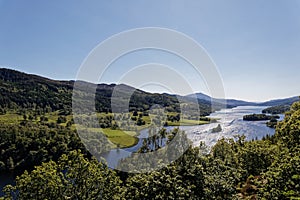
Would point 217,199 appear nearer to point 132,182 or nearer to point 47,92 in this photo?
point 132,182

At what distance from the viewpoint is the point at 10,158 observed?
7925 cm

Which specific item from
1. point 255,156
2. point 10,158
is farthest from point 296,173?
point 10,158

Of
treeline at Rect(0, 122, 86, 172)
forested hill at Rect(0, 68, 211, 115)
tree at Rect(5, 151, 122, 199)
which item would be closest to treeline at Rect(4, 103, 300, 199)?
tree at Rect(5, 151, 122, 199)

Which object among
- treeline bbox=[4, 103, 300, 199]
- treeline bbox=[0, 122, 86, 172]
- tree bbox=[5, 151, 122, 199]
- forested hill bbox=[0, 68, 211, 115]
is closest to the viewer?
treeline bbox=[4, 103, 300, 199]

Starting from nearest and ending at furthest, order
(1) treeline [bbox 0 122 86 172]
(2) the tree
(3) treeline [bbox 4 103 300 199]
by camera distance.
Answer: (3) treeline [bbox 4 103 300 199], (2) the tree, (1) treeline [bbox 0 122 86 172]

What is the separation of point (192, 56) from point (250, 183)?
13.8 m

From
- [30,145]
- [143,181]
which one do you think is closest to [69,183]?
[143,181]

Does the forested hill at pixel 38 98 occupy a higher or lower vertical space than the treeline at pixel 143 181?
higher

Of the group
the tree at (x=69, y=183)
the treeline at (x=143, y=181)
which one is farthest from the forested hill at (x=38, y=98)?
the tree at (x=69, y=183)

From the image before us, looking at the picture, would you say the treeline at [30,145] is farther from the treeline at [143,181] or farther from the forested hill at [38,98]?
the treeline at [143,181]

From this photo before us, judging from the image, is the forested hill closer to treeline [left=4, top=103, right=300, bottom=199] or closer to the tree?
treeline [left=4, top=103, right=300, bottom=199]

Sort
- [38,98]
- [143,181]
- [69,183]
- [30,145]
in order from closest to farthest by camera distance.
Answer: [143,181], [69,183], [30,145], [38,98]

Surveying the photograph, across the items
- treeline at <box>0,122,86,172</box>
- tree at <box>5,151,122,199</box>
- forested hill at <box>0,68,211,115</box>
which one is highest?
forested hill at <box>0,68,211,115</box>

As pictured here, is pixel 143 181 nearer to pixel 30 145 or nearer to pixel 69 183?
pixel 69 183
